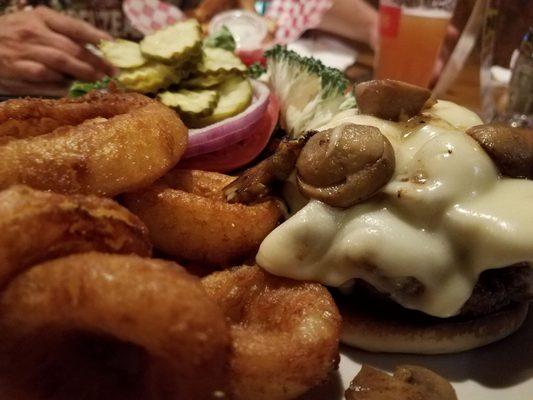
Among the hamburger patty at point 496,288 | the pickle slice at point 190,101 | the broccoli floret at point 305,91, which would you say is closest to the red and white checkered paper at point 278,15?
the broccoli floret at point 305,91

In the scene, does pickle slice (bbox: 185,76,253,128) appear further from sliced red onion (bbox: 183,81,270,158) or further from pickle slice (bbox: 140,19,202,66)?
pickle slice (bbox: 140,19,202,66)

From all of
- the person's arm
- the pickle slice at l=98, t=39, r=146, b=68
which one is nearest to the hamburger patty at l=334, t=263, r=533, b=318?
the pickle slice at l=98, t=39, r=146, b=68

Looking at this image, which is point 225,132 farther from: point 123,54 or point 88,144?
point 88,144

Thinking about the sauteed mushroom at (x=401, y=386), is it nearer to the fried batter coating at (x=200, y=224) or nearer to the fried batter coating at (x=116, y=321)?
the fried batter coating at (x=116, y=321)

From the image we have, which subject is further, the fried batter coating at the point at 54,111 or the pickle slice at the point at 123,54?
the pickle slice at the point at 123,54

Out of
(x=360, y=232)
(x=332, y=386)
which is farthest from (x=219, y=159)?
(x=332, y=386)

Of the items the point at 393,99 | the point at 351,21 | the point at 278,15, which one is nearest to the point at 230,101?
the point at 393,99

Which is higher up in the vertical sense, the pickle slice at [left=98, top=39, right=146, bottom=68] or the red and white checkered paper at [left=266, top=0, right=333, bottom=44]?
the pickle slice at [left=98, top=39, right=146, bottom=68]
